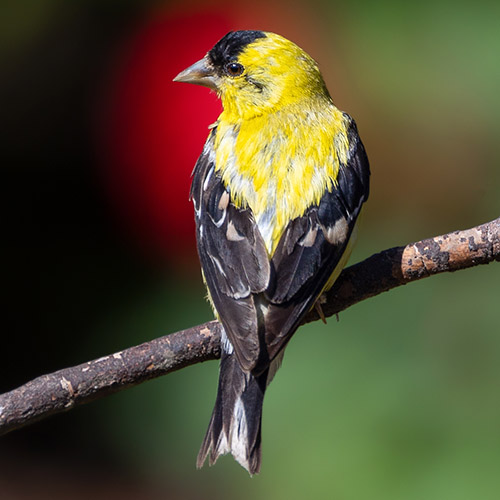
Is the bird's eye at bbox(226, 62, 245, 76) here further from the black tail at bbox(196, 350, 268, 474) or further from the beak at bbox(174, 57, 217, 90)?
the black tail at bbox(196, 350, 268, 474)

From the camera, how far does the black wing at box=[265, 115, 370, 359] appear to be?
237 cm

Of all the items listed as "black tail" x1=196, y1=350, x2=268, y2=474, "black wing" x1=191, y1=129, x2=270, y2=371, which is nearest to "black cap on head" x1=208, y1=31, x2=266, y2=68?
"black wing" x1=191, y1=129, x2=270, y2=371

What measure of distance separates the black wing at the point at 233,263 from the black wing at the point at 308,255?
5cm

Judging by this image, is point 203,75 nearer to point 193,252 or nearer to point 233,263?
point 233,263

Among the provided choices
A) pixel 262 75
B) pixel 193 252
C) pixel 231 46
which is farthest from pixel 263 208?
pixel 193 252

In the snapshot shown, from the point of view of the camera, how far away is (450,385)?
4094 mm

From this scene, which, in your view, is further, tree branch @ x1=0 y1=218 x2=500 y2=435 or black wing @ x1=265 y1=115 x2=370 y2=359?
black wing @ x1=265 y1=115 x2=370 y2=359

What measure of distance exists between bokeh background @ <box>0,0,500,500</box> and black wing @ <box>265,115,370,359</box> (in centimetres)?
159

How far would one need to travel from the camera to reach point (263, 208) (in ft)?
8.51

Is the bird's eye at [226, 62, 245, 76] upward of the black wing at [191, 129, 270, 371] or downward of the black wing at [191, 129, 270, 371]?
upward

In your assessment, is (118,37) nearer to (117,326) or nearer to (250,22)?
(250,22)

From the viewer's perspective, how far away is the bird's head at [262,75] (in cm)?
295

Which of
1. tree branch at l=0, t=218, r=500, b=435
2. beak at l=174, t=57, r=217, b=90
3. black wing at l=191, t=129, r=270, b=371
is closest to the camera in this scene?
tree branch at l=0, t=218, r=500, b=435

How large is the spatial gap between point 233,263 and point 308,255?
0.23 meters
